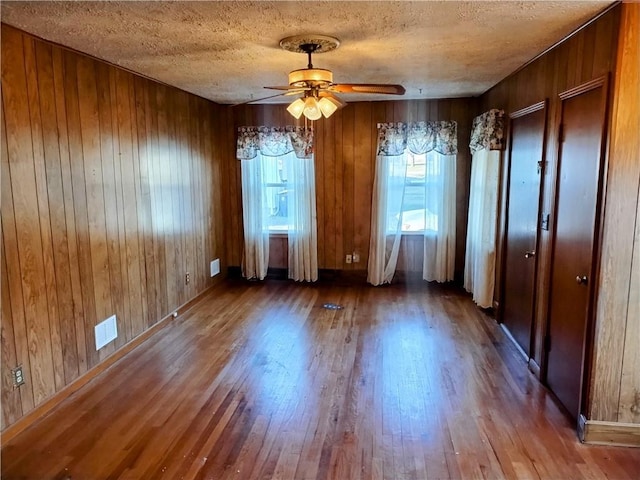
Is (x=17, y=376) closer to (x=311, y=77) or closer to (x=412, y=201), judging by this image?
(x=311, y=77)

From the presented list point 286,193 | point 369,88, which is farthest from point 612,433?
point 286,193

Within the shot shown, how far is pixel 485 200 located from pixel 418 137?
1.37m

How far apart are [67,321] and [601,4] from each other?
3639 millimetres

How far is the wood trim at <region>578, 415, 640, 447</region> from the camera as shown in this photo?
8.02 feet

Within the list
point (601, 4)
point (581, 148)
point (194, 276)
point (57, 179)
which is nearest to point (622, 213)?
point (581, 148)

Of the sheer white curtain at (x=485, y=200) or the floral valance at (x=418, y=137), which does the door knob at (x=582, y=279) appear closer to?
the sheer white curtain at (x=485, y=200)

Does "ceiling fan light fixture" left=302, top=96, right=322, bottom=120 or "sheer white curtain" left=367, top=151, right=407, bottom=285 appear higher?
"ceiling fan light fixture" left=302, top=96, right=322, bottom=120

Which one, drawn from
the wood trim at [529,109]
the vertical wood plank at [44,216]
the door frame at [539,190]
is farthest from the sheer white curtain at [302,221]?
the vertical wood plank at [44,216]

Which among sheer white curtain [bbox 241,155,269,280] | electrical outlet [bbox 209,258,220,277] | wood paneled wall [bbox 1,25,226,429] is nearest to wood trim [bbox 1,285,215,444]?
wood paneled wall [bbox 1,25,226,429]

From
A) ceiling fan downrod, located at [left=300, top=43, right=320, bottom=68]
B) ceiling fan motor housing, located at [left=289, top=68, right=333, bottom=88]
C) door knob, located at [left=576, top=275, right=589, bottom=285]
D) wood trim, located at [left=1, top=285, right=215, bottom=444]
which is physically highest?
ceiling fan downrod, located at [left=300, top=43, right=320, bottom=68]

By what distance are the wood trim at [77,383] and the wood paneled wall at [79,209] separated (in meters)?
0.04

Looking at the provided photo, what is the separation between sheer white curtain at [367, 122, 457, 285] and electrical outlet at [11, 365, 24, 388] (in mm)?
3939

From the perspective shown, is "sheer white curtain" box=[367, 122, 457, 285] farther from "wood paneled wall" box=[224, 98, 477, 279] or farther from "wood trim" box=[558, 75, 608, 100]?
"wood trim" box=[558, 75, 608, 100]

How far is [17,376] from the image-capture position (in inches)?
102
